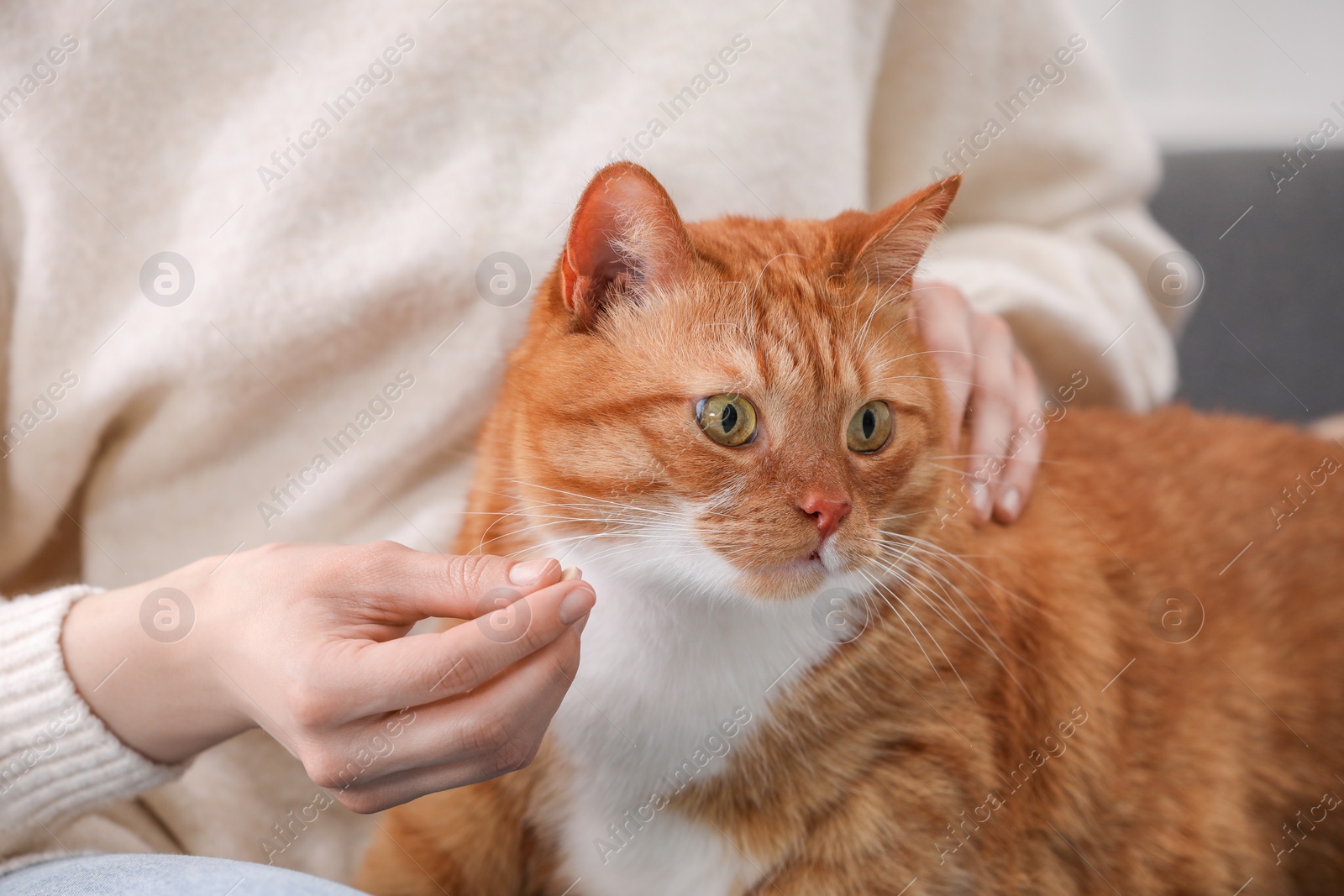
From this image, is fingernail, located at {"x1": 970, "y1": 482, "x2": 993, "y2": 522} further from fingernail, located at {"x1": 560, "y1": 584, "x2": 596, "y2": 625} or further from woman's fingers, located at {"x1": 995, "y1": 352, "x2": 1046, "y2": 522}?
fingernail, located at {"x1": 560, "y1": 584, "x2": 596, "y2": 625}

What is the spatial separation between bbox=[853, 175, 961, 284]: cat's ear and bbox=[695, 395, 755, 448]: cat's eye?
258mm

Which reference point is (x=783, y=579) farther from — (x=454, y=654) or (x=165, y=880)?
(x=165, y=880)

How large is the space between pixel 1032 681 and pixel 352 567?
2.90ft

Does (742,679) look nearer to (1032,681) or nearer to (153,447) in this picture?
(1032,681)

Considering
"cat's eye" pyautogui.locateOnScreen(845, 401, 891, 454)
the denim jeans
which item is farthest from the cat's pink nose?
the denim jeans

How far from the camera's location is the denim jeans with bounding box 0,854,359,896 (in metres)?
0.96

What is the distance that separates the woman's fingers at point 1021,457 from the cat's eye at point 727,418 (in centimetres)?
48

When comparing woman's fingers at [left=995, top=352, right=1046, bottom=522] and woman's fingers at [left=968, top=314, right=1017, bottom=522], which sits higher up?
woman's fingers at [left=968, top=314, right=1017, bottom=522]

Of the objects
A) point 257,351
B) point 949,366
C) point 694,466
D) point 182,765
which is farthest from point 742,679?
point 257,351

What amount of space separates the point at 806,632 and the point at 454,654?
0.47 metres

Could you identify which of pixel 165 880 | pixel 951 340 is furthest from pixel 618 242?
pixel 165 880

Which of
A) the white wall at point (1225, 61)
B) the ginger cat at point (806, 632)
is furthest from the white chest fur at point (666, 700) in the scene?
the white wall at point (1225, 61)

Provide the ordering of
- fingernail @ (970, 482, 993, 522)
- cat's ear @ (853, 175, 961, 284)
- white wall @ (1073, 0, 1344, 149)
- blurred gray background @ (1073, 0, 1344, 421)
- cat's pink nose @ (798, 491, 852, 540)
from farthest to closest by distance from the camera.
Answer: white wall @ (1073, 0, 1344, 149) < blurred gray background @ (1073, 0, 1344, 421) < fingernail @ (970, 482, 993, 522) < cat's ear @ (853, 175, 961, 284) < cat's pink nose @ (798, 491, 852, 540)

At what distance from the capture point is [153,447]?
1.45 meters
